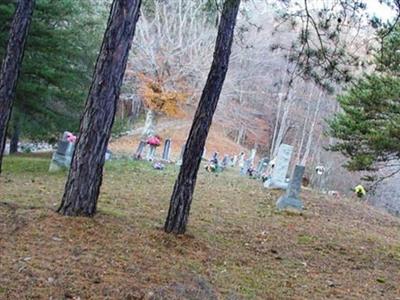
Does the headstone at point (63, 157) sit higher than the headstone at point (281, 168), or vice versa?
the headstone at point (281, 168)

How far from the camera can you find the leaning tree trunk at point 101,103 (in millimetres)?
5543

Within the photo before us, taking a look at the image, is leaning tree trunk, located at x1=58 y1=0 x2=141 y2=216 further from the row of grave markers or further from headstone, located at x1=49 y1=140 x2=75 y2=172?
headstone, located at x1=49 y1=140 x2=75 y2=172

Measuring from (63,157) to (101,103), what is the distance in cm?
665

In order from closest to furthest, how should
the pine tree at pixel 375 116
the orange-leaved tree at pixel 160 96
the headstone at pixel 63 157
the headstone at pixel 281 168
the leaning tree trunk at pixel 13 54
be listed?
the leaning tree trunk at pixel 13 54, the pine tree at pixel 375 116, the headstone at pixel 63 157, the headstone at pixel 281 168, the orange-leaved tree at pixel 160 96

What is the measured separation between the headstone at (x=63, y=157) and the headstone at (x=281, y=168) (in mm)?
4799

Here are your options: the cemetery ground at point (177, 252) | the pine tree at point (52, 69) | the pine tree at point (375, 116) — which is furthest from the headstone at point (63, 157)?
the pine tree at point (375, 116)

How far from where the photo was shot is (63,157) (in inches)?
466

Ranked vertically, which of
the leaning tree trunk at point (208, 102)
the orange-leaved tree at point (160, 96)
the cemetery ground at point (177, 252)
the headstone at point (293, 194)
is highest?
the orange-leaved tree at point (160, 96)

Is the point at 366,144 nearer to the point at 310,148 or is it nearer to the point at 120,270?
the point at 120,270

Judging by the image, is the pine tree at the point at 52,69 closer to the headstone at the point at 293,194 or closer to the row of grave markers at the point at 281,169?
the row of grave markers at the point at 281,169

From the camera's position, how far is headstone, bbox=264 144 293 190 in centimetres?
1214

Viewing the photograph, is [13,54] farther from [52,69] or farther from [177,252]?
[52,69]

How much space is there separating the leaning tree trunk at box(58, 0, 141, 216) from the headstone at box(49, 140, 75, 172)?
6323mm

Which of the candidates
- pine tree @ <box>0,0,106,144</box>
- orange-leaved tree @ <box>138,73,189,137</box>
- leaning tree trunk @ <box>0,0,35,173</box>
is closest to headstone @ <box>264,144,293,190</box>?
pine tree @ <box>0,0,106,144</box>
